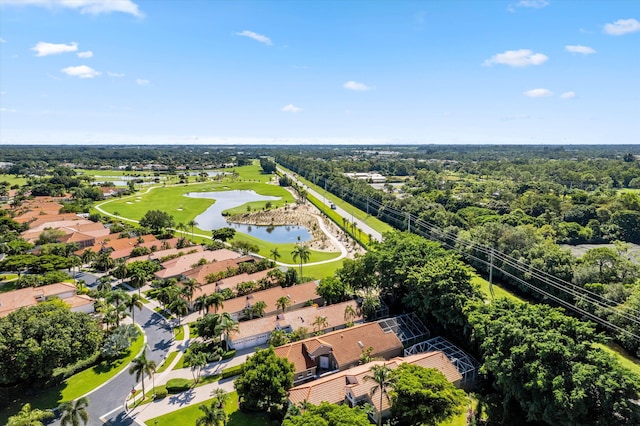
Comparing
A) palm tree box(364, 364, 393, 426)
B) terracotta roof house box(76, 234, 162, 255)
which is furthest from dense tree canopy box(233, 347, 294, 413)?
terracotta roof house box(76, 234, 162, 255)

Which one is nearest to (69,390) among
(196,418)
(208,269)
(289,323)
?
(196,418)

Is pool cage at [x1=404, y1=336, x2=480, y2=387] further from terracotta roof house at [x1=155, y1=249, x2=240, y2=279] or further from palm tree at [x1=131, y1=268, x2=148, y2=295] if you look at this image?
terracotta roof house at [x1=155, y1=249, x2=240, y2=279]

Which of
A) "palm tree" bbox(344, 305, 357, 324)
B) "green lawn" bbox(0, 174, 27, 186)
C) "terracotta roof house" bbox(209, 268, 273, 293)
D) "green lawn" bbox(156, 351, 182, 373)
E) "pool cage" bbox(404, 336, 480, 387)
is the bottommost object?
"green lawn" bbox(156, 351, 182, 373)

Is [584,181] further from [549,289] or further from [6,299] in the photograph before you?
[6,299]

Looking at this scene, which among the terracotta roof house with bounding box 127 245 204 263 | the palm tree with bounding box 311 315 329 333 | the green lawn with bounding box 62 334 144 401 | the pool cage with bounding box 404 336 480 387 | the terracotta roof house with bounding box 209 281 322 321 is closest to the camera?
the green lawn with bounding box 62 334 144 401

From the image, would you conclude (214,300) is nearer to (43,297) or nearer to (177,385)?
(177,385)

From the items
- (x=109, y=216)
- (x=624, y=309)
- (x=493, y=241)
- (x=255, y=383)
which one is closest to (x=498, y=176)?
(x=493, y=241)

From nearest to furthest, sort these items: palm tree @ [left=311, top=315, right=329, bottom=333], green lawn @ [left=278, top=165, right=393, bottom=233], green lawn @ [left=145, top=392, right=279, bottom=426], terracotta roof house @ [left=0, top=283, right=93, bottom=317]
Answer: green lawn @ [left=145, top=392, right=279, bottom=426] → palm tree @ [left=311, top=315, right=329, bottom=333] → terracotta roof house @ [left=0, top=283, right=93, bottom=317] → green lawn @ [left=278, top=165, right=393, bottom=233]
